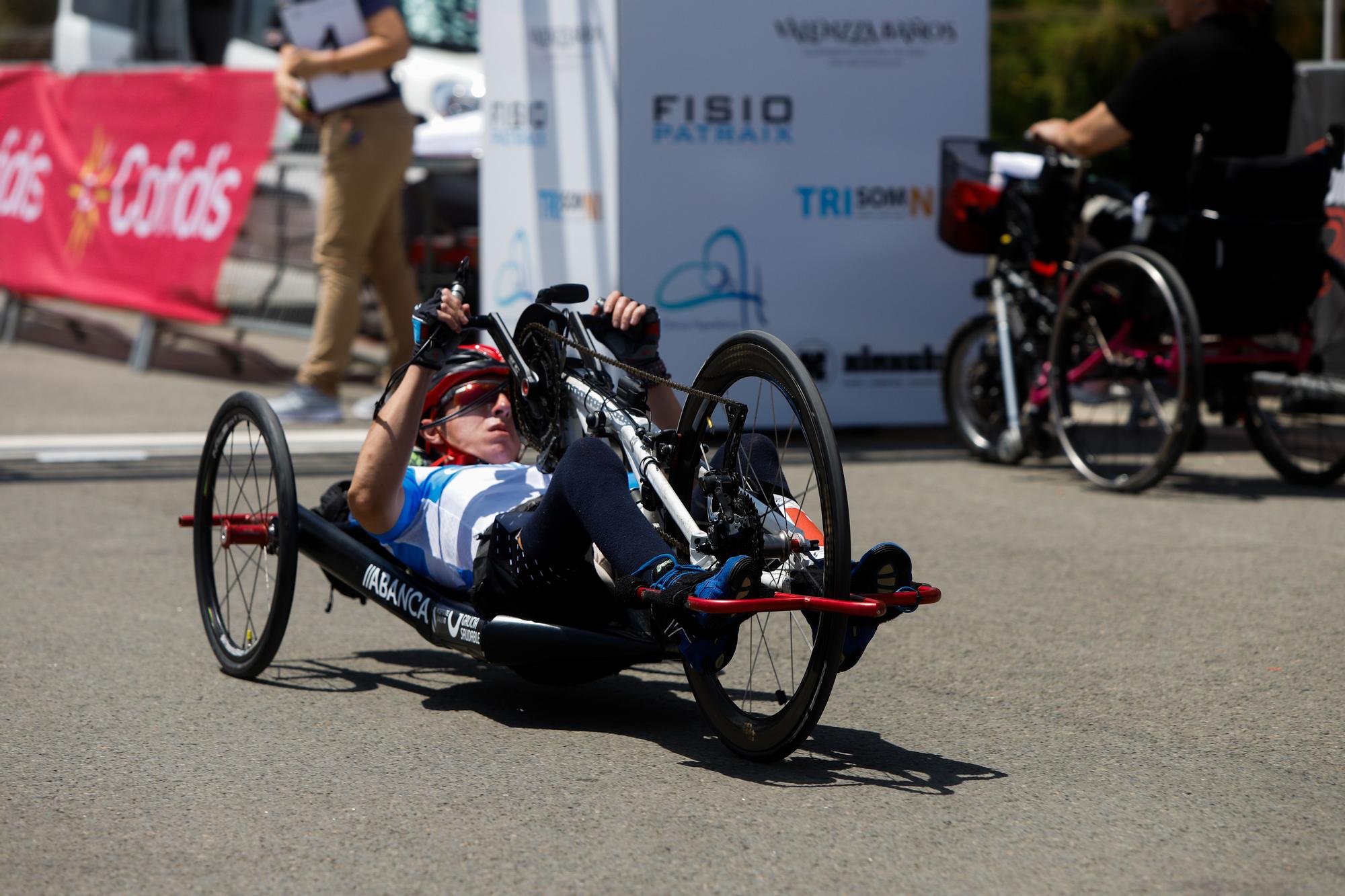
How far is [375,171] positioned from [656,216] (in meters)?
1.57

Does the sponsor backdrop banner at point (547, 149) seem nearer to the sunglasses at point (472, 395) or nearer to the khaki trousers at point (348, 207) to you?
→ the khaki trousers at point (348, 207)

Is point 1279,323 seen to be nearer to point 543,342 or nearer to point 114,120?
point 543,342

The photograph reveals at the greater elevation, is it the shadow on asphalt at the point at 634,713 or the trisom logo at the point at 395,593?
the trisom logo at the point at 395,593

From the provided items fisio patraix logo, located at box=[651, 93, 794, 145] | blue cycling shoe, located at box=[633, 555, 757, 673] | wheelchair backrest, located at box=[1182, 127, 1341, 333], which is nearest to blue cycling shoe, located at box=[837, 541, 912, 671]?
blue cycling shoe, located at box=[633, 555, 757, 673]

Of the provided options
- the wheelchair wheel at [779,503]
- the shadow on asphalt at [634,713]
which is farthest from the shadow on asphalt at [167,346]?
the wheelchair wheel at [779,503]

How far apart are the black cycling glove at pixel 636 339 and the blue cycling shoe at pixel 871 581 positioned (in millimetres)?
776

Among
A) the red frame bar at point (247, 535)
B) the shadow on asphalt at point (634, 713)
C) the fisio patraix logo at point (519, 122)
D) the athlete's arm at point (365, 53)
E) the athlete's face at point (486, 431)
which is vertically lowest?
the shadow on asphalt at point (634, 713)

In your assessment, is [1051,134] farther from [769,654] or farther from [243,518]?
[243,518]

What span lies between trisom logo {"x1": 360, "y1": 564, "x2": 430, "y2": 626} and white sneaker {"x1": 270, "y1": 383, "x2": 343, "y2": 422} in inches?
192

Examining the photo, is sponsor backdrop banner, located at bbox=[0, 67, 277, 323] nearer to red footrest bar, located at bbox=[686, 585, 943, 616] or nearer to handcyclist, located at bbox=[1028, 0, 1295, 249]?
handcyclist, located at bbox=[1028, 0, 1295, 249]

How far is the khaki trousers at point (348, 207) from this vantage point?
29.5 feet

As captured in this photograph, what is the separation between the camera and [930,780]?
362 centimetres

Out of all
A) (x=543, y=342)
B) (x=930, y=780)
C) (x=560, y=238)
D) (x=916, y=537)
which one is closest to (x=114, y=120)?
(x=560, y=238)

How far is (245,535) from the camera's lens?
4473 mm
